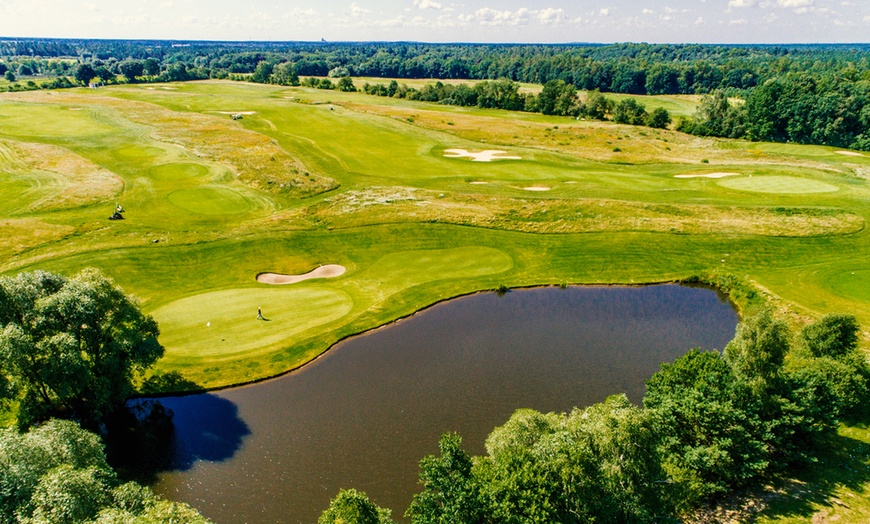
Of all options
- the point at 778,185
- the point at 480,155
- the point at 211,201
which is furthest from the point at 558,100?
the point at 211,201

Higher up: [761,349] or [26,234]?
[761,349]

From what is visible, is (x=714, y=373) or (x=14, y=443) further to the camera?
(x=714, y=373)

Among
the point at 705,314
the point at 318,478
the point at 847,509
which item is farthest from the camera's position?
the point at 705,314

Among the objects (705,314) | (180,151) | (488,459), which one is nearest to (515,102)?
(180,151)

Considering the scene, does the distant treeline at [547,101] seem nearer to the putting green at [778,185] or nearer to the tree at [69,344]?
the putting green at [778,185]

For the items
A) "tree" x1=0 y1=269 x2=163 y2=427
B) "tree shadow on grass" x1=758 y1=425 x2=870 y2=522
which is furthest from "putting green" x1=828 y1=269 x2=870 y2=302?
"tree" x1=0 y1=269 x2=163 y2=427

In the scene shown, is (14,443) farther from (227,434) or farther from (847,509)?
(847,509)

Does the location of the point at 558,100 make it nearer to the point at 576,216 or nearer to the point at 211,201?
the point at 576,216
